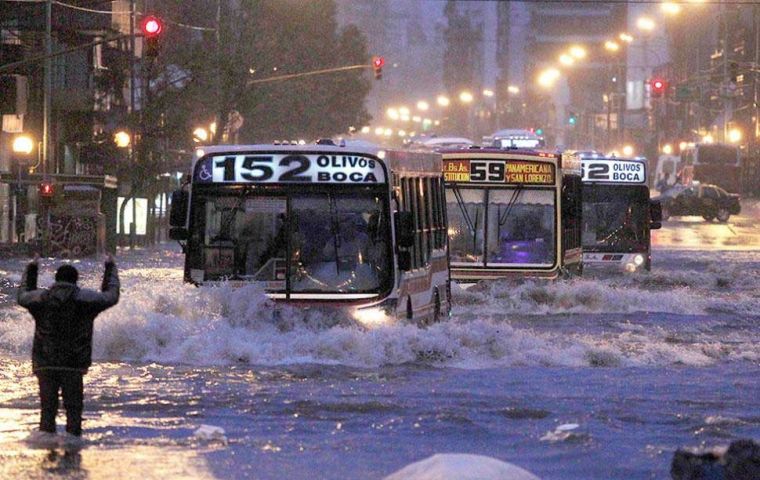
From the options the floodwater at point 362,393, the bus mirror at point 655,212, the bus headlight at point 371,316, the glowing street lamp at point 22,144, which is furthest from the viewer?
the glowing street lamp at point 22,144

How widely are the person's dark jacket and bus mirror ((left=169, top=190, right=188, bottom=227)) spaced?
18.9 ft

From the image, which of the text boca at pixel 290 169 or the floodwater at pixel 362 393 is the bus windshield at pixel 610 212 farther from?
the text boca at pixel 290 169

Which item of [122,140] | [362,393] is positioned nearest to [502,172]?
[362,393]

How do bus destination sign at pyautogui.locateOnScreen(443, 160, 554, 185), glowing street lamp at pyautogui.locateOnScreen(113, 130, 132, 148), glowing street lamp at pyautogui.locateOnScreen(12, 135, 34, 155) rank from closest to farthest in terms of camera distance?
bus destination sign at pyautogui.locateOnScreen(443, 160, 554, 185) < glowing street lamp at pyautogui.locateOnScreen(12, 135, 34, 155) < glowing street lamp at pyautogui.locateOnScreen(113, 130, 132, 148)

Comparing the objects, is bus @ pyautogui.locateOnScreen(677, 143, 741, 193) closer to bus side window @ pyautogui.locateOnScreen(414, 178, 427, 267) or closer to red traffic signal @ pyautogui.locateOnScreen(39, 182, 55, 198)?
red traffic signal @ pyautogui.locateOnScreen(39, 182, 55, 198)

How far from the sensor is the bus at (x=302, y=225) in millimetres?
19219

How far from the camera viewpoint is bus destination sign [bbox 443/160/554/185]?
95.0 ft

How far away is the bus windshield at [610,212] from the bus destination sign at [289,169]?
1759 centimetres

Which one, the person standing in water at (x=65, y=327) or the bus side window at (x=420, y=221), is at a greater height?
the bus side window at (x=420, y=221)

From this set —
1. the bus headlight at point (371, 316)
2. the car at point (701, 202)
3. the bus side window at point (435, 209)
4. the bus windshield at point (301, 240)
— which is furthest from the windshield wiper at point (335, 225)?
the car at point (701, 202)

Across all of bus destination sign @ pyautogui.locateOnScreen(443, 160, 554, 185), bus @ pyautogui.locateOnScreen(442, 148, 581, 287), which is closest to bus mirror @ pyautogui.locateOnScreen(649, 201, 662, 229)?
bus @ pyautogui.locateOnScreen(442, 148, 581, 287)

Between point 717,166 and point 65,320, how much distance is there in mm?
81653

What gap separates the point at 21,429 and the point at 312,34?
91911 mm

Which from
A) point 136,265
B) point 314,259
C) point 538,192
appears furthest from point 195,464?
point 136,265
